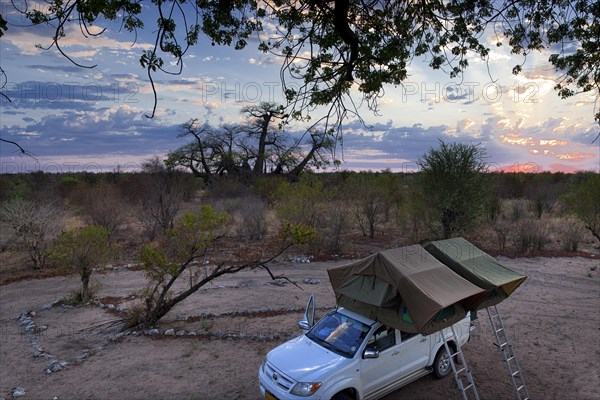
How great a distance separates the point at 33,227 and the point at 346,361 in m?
19.0

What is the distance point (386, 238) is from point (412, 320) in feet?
65.4

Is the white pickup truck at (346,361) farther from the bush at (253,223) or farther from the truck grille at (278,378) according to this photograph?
the bush at (253,223)

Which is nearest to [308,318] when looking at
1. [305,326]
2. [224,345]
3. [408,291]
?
[305,326]

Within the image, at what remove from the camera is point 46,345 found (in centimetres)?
1100

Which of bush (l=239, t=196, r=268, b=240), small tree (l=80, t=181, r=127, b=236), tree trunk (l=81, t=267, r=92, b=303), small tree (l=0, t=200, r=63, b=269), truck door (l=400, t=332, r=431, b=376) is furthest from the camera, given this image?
bush (l=239, t=196, r=268, b=240)

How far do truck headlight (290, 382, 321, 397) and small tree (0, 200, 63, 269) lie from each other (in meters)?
18.0

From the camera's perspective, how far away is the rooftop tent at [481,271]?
737 cm

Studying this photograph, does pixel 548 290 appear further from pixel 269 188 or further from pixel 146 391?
pixel 269 188

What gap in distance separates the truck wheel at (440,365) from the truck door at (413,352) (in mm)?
330

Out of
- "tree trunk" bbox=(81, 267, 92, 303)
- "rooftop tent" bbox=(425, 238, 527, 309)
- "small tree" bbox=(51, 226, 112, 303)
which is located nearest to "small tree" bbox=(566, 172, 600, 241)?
"rooftop tent" bbox=(425, 238, 527, 309)

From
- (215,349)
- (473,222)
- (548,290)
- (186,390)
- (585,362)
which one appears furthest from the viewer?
(473,222)

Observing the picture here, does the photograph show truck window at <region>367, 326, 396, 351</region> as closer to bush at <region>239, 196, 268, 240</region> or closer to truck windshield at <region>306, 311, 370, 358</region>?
truck windshield at <region>306, 311, 370, 358</region>

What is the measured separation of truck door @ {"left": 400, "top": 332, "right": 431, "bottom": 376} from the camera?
748 cm

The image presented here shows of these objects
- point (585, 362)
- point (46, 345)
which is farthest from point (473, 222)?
point (46, 345)
